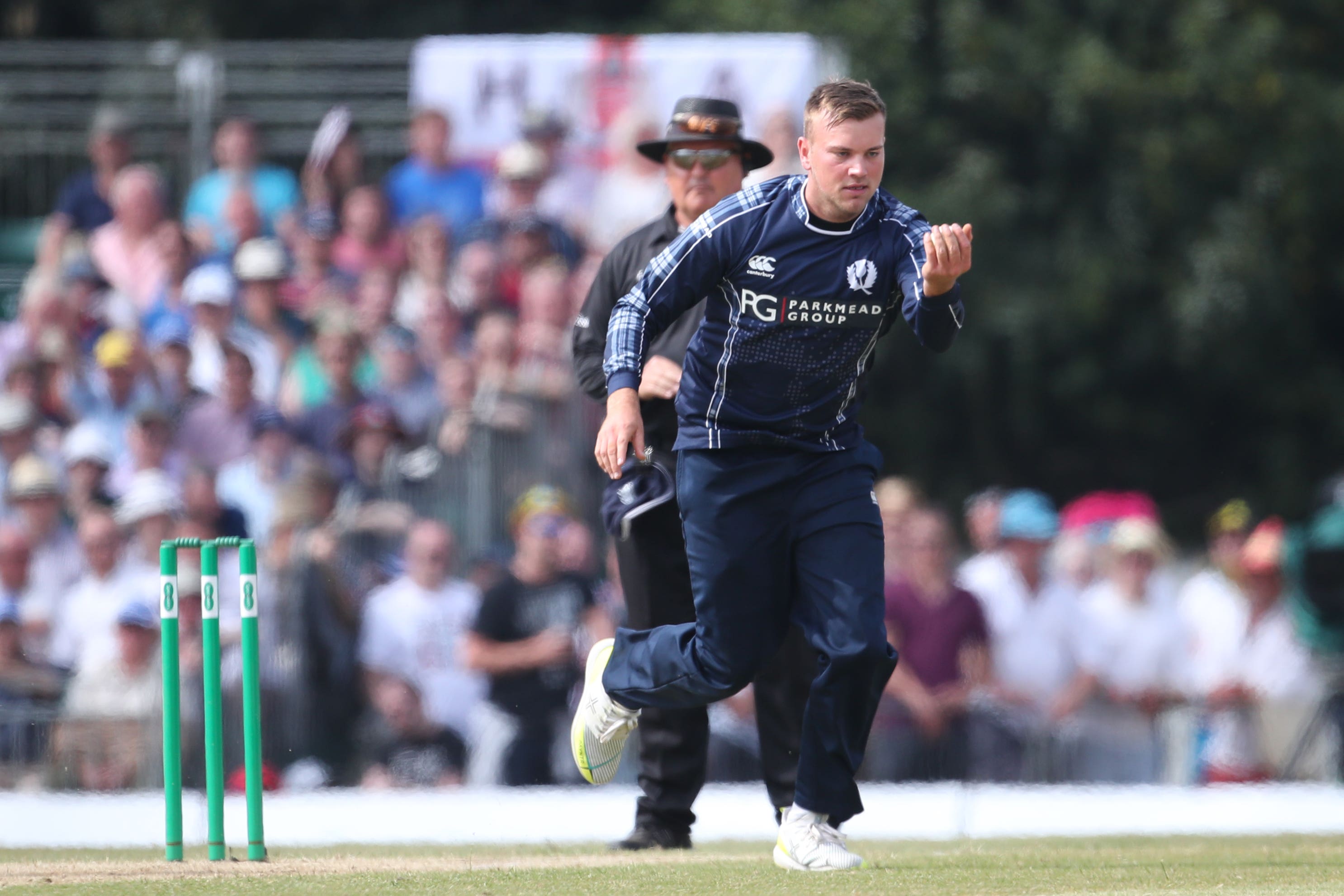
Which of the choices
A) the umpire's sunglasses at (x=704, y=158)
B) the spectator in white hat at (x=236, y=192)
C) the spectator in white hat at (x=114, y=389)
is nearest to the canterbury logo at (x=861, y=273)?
the umpire's sunglasses at (x=704, y=158)

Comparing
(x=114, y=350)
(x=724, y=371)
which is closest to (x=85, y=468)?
(x=114, y=350)

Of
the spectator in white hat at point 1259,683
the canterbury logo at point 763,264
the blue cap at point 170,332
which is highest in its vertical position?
the blue cap at point 170,332

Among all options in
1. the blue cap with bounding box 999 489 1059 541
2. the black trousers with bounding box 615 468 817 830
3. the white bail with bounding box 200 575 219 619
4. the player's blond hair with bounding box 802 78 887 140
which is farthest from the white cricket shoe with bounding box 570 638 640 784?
the blue cap with bounding box 999 489 1059 541

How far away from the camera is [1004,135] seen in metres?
15.6

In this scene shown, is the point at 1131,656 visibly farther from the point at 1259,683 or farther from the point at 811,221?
the point at 811,221

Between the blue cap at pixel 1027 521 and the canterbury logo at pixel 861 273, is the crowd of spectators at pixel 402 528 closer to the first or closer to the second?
the blue cap at pixel 1027 521

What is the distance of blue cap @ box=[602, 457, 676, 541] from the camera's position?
6.25 m

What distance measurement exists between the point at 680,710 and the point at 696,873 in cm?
111

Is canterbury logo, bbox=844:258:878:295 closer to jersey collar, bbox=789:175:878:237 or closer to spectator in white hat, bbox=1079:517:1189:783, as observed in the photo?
jersey collar, bbox=789:175:878:237

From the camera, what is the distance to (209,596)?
550 centimetres

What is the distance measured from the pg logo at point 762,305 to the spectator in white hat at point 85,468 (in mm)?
5692

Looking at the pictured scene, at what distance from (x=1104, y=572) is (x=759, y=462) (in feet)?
17.9

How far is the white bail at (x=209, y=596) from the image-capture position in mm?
5500

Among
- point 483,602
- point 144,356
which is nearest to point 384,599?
point 483,602
